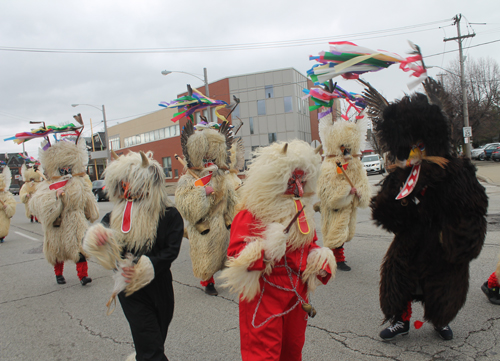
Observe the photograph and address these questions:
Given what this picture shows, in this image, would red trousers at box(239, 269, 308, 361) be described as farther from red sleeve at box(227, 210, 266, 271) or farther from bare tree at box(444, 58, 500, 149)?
bare tree at box(444, 58, 500, 149)

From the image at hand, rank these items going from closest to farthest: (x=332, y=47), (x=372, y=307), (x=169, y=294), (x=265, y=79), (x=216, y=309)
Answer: (x=169, y=294) < (x=332, y=47) < (x=372, y=307) < (x=216, y=309) < (x=265, y=79)

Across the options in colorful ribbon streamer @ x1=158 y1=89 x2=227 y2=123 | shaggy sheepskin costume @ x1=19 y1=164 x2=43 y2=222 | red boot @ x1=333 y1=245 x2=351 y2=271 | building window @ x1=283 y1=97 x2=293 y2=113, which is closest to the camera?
red boot @ x1=333 y1=245 x2=351 y2=271

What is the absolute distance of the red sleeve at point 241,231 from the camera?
84.8 inches

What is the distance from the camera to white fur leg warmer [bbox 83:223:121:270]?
7.39 ft

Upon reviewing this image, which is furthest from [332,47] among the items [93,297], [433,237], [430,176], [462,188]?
[93,297]

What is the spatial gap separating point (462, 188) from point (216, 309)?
2.69 metres

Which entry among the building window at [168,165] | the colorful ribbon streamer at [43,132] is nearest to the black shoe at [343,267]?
the colorful ribbon streamer at [43,132]

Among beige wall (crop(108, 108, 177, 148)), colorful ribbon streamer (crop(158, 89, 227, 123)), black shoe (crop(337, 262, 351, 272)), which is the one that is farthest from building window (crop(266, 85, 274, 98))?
black shoe (crop(337, 262, 351, 272))

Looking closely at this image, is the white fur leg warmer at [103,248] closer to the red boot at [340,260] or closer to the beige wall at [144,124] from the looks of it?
the red boot at [340,260]

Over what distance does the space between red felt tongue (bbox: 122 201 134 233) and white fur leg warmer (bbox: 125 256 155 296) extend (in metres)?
0.30

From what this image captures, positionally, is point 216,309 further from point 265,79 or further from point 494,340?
point 265,79

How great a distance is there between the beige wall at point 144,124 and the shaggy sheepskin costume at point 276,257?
112 feet

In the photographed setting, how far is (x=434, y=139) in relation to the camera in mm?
2754

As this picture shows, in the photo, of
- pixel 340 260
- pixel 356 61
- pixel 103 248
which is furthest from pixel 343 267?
pixel 103 248
